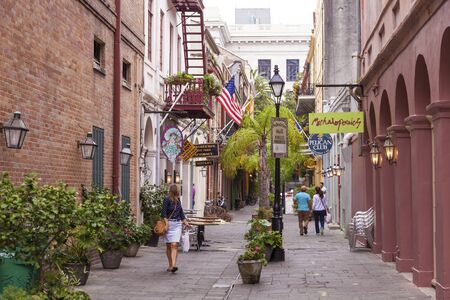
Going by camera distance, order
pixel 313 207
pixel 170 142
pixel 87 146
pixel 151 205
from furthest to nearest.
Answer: pixel 313 207, pixel 170 142, pixel 151 205, pixel 87 146

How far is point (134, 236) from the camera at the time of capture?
15422mm

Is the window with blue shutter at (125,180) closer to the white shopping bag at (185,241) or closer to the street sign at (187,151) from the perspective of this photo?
the white shopping bag at (185,241)

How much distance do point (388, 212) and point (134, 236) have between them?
546 cm

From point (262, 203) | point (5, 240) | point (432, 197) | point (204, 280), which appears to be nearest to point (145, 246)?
point (204, 280)

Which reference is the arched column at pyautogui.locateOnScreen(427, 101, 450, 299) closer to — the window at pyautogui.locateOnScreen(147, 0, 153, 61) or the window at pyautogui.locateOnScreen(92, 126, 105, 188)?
the window at pyautogui.locateOnScreen(92, 126, 105, 188)

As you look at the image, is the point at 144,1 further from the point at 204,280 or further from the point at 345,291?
the point at 345,291

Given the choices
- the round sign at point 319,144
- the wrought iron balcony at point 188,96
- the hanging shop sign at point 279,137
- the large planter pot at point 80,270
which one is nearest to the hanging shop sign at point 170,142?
the wrought iron balcony at point 188,96

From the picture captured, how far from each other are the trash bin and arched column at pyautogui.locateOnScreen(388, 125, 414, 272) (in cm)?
760

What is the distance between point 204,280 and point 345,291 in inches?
107

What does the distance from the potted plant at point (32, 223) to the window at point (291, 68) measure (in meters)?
77.3

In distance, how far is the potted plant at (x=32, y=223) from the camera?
26.5 ft

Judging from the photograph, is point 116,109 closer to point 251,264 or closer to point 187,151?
point 251,264

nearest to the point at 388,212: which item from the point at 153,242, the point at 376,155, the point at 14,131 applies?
the point at 376,155

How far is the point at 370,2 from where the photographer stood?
18.6m
